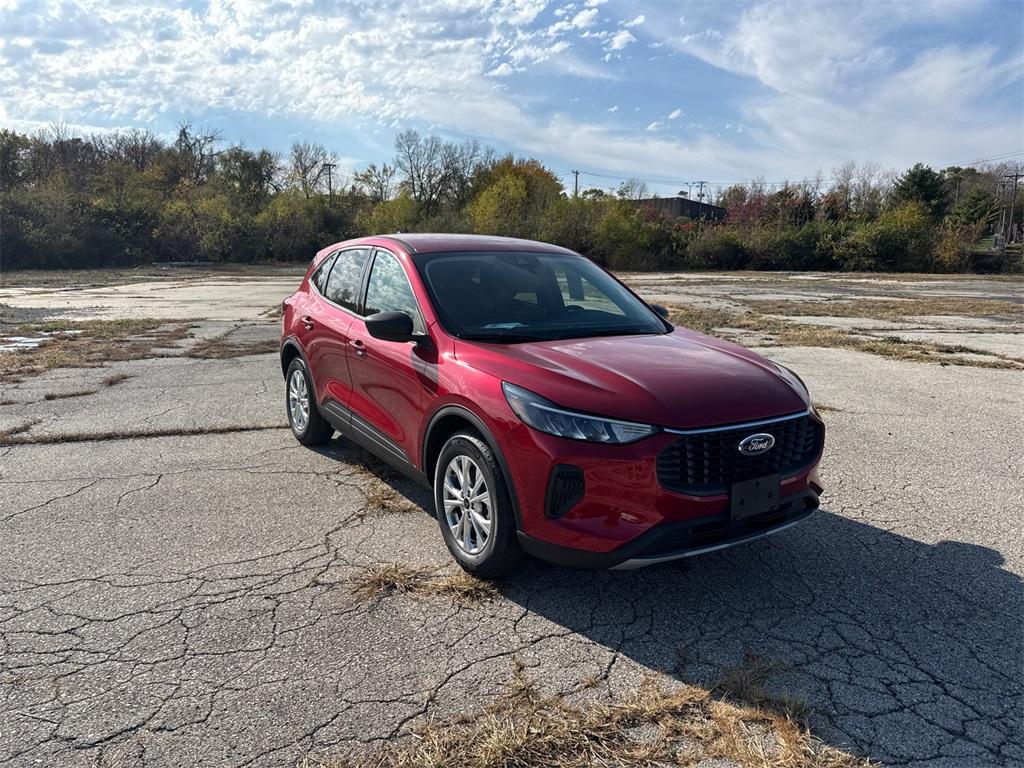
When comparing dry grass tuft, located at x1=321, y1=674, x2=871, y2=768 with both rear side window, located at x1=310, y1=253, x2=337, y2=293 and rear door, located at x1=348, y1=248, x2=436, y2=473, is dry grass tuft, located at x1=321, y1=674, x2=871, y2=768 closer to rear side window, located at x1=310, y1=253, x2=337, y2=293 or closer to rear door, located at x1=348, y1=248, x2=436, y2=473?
rear door, located at x1=348, y1=248, x2=436, y2=473

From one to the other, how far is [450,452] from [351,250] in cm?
248

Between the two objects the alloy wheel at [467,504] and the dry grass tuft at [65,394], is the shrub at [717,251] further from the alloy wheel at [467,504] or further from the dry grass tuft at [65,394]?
the alloy wheel at [467,504]

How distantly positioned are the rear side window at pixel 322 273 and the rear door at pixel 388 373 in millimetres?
911

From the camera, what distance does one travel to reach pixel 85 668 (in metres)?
2.89

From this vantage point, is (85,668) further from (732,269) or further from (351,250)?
(732,269)

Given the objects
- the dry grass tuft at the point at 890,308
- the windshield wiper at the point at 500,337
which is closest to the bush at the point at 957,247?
the dry grass tuft at the point at 890,308

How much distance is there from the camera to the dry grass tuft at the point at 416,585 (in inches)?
138

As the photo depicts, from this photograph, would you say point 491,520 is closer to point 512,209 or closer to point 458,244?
point 458,244

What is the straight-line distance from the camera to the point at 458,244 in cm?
491

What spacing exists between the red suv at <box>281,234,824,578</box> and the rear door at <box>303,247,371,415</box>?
156 mm

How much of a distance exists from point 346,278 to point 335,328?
46 centimetres

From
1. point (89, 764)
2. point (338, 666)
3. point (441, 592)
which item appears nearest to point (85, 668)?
point (89, 764)

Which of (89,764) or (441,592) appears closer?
(89,764)

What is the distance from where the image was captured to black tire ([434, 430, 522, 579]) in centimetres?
336
